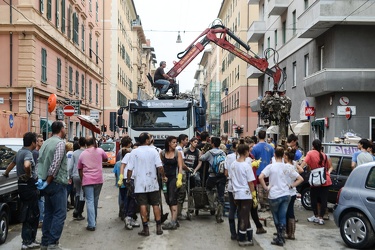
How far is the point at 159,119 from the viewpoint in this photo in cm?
1641

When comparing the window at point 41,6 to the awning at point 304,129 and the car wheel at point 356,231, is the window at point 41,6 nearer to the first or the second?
the awning at point 304,129

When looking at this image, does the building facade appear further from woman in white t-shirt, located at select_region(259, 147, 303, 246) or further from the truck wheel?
the truck wheel

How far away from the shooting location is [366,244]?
7559mm

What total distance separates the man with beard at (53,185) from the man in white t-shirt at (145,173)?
140cm

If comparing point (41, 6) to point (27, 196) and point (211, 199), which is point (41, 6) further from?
→ point (27, 196)

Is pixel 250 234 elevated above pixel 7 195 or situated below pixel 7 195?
below

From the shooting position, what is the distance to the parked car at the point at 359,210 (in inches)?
297

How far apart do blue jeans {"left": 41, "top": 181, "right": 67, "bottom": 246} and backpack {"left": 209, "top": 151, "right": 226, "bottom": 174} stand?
3337 mm

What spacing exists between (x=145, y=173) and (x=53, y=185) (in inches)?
66.5

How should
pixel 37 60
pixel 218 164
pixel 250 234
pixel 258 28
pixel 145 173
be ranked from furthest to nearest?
pixel 258 28 → pixel 37 60 → pixel 218 164 → pixel 145 173 → pixel 250 234

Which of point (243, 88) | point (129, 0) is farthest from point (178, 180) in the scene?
point (129, 0)

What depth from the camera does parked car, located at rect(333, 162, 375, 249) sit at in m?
7.54

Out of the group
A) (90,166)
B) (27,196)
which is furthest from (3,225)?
(90,166)

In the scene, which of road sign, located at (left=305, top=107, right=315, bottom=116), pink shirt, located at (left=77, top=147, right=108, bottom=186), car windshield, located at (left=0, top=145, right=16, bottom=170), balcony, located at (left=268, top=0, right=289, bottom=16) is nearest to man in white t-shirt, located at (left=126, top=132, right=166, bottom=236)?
pink shirt, located at (left=77, top=147, right=108, bottom=186)
